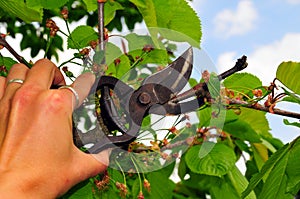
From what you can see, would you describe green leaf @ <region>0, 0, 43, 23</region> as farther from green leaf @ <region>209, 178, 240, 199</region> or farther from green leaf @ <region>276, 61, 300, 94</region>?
green leaf @ <region>209, 178, 240, 199</region>

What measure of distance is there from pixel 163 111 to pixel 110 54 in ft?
Result: 0.99

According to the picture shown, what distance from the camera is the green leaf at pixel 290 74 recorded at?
5.20 ft

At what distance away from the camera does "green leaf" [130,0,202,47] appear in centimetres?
155

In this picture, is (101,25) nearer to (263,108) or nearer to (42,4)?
(42,4)

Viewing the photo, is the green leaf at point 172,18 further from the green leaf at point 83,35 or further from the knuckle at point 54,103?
the knuckle at point 54,103

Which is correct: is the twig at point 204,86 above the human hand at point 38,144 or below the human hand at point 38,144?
above

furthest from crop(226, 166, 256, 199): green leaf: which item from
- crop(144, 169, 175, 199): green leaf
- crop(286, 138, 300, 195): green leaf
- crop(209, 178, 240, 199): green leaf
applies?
crop(286, 138, 300, 195): green leaf

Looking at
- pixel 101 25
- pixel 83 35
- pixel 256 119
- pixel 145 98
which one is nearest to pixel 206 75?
pixel 145 98

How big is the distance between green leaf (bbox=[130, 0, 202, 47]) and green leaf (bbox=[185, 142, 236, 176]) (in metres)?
0.52

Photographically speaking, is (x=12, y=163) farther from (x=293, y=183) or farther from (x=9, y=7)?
(x=293, y=183)

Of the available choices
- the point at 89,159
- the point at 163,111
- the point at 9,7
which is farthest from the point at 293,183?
the point at 9,7

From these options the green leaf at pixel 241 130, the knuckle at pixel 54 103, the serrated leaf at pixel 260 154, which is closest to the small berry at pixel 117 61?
the knuckle at pixel 54 103

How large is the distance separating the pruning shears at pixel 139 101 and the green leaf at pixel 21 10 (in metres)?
0.39

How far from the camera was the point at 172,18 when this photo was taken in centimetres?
156
